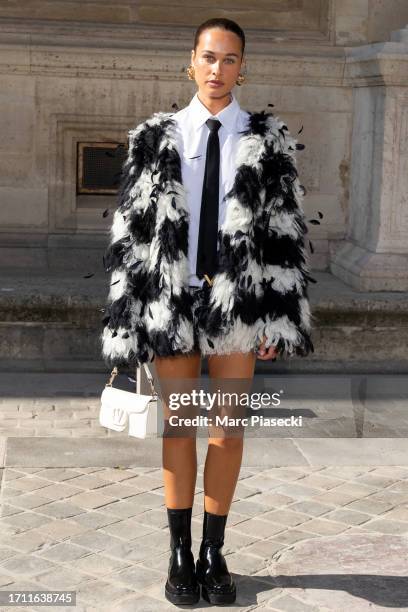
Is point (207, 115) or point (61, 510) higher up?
point (207, 115)

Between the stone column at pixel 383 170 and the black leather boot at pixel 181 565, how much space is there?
4.20 meters

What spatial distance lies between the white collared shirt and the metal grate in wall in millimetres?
4779

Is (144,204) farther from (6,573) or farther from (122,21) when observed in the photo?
(122,21)

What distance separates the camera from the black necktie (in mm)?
4102

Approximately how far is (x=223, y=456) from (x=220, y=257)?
691 mm

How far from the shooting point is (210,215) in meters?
4.10

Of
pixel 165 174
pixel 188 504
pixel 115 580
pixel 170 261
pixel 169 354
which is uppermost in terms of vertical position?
pixel 165 174

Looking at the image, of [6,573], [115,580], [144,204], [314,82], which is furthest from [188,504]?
[314,82]

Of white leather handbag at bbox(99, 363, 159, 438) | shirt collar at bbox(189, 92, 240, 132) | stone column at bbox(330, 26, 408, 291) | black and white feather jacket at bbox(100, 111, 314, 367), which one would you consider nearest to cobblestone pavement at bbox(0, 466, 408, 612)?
white leather handbag at bbox(99, 363, 159, 438)

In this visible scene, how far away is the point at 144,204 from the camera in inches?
162

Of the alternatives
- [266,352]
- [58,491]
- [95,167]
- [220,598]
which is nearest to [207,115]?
[266,352]

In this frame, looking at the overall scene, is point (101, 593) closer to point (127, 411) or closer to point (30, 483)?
point (127, 411)

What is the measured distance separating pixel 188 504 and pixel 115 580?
0.42 metres

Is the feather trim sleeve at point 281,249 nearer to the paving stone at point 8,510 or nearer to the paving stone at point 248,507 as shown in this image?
the paving stone at point 248,507
